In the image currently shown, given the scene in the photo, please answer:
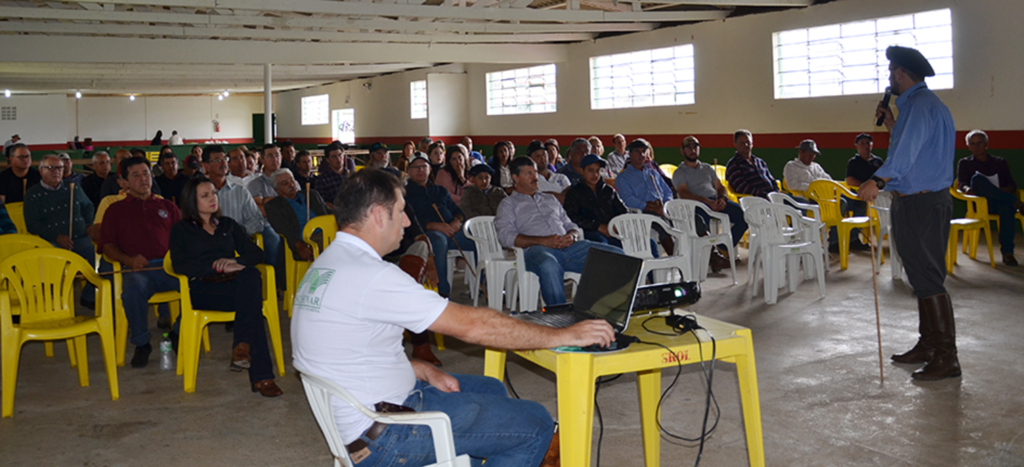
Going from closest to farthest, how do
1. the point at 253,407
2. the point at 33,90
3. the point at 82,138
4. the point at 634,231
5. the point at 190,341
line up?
the point at 253,407 → the point at 190,341 → the point at 634,231 → the point at 33,90 → the point at 82,138

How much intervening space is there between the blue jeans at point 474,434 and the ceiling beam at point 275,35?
34.7 feet

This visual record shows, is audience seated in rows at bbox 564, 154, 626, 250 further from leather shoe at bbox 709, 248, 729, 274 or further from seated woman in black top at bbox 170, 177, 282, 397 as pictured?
seated woman in black top at bbox 170, 177, 282, 397

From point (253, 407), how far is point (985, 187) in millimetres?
6504

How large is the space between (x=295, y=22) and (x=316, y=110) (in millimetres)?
14868

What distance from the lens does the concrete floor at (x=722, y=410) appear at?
2963 mm

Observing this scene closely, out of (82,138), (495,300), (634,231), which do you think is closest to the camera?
(495,300)

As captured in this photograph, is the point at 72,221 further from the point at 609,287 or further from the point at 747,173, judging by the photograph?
the point at 747,173

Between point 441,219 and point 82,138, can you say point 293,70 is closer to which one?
point 82,138

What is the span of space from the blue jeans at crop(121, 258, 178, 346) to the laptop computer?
260cm

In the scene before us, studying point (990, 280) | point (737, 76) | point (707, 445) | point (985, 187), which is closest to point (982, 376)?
point (707, 445)

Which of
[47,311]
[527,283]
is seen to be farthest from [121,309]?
[527,283]

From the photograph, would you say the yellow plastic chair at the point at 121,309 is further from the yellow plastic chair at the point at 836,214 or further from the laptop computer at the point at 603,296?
the yellow plastic chair at the point at 836,214

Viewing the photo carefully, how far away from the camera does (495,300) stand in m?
5.05

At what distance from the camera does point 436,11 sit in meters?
9.58
